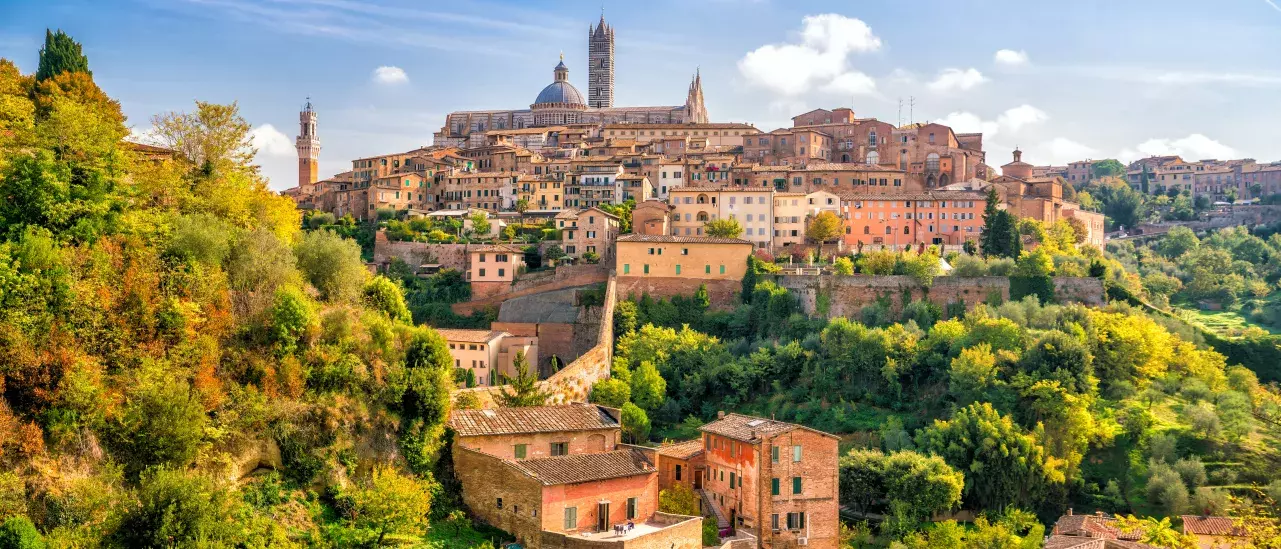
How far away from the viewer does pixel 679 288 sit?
144ft

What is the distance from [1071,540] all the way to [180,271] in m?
19.7

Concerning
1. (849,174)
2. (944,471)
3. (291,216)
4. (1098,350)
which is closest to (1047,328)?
(1098,350)

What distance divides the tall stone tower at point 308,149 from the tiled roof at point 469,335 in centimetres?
4961

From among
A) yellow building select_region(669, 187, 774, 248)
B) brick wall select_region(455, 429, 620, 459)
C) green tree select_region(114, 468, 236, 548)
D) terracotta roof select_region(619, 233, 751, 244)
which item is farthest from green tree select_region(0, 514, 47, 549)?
yellow building select_region(669, 187, 774, 248)

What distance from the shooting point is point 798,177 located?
5634cm

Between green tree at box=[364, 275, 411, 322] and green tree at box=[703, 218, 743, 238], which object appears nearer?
green tree at box=[364, 275, 411, 322]

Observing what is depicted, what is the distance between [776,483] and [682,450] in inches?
117

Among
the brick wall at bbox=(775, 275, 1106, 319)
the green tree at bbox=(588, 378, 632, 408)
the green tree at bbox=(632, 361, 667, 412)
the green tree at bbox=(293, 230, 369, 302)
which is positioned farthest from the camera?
the brick wall at bbox=(775, 275, 1106, 319)

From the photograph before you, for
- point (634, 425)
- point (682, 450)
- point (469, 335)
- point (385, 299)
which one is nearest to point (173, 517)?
point (385, 299)

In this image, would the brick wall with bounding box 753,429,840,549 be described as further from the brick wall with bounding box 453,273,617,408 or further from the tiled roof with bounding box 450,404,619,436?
the brick wall with bounding box 453,273,617,408

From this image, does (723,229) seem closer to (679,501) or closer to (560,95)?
(679,501)

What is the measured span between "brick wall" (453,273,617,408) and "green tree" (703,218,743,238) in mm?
8116

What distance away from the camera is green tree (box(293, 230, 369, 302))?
27359 millimetres

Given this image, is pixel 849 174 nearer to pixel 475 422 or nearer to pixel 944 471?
pixel 944 471
